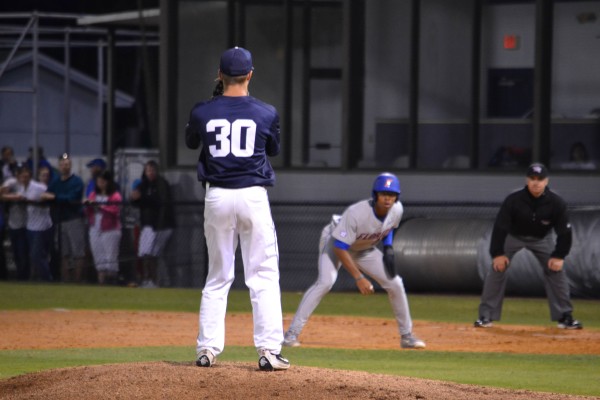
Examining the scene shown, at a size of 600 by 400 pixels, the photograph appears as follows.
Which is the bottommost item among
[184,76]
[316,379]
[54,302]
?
[54,302]

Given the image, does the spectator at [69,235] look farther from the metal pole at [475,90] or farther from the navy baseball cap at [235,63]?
the navy baseball cap at [235,63]

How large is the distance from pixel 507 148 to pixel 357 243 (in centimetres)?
948

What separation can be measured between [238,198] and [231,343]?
18.5ft

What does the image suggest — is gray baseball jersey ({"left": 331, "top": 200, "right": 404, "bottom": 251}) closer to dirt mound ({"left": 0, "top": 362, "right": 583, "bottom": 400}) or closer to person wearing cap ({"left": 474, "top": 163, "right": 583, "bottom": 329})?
person wearing cap ({"left": 474, "top": 163, "right": 583, "bottom": 329})

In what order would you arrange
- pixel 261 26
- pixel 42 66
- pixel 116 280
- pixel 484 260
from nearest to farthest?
1. pixel 484 260
2. pixel 116 280
3. pixel 261 26
4. pixel 42 66

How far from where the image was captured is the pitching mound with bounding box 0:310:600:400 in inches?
297

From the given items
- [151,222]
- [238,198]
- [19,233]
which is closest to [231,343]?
[238,198]

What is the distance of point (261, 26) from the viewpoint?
2273cm

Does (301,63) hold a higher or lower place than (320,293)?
higher

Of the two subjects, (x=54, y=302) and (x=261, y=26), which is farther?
(x=261, y=26)

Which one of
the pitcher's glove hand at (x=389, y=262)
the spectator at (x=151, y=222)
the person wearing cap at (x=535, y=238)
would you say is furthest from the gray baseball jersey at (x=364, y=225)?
the spectator at (x=151, y=222)

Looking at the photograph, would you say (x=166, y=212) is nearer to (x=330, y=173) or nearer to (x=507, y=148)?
(x=330, y=173)

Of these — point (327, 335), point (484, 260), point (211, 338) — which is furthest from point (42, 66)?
point (211, 338)

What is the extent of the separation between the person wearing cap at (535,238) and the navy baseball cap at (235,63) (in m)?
6.66
